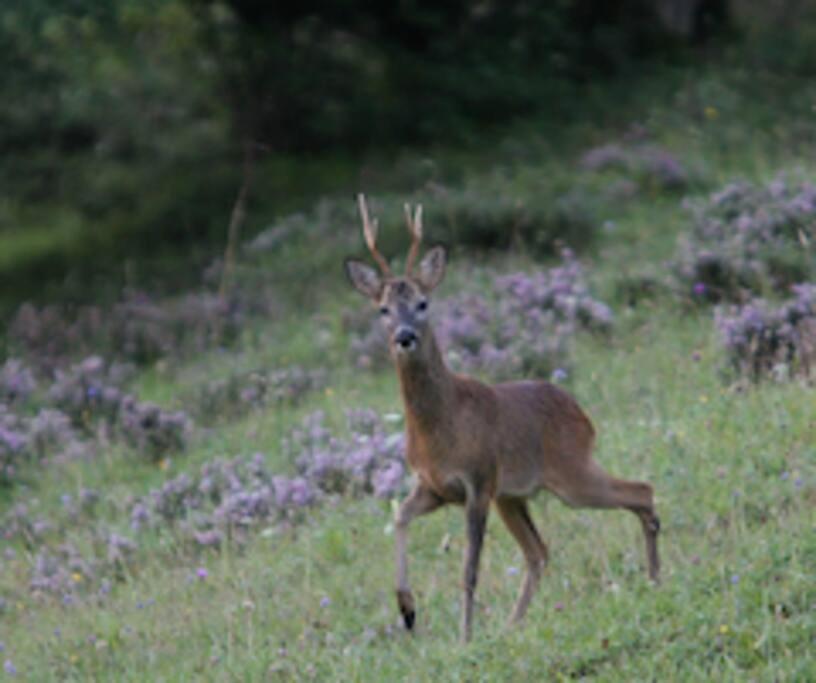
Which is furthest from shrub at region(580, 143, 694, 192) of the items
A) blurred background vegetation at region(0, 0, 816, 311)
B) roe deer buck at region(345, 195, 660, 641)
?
roe deer buck at region(345, 195, 660, 641)

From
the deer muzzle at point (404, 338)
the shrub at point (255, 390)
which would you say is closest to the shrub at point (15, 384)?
the shrub at point (255, 390)

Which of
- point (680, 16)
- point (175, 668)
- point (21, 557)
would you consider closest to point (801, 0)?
point (680, 16)

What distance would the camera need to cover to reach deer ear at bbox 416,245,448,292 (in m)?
7.09

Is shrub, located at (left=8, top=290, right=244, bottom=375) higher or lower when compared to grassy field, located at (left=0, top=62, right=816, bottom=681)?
lower

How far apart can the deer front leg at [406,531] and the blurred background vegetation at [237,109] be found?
10810 mm

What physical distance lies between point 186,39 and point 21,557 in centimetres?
1048

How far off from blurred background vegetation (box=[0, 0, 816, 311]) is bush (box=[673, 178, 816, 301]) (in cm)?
584

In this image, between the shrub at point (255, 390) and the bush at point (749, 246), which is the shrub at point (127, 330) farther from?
the bush at point (749, 246)

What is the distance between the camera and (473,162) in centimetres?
1897

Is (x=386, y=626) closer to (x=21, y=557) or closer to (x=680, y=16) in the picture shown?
(x=21, y=557)

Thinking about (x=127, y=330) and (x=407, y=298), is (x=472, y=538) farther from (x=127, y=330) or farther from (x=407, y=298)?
(x=127, y=330)

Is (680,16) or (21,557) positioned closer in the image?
(21,557)

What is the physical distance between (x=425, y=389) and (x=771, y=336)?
3.52 meters

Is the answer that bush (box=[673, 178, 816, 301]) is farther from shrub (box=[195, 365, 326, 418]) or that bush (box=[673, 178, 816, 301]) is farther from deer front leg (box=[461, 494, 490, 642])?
deer front leg (box=[461, 494, 490, 642])
